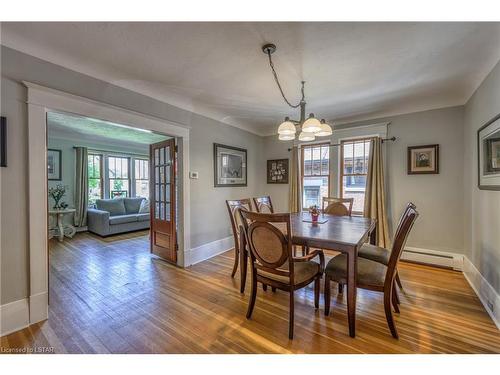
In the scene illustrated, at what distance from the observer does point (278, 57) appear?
206cm

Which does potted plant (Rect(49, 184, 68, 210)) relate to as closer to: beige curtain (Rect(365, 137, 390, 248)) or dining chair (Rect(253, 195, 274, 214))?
dining chair (Rect(253, 195, 274, 214))

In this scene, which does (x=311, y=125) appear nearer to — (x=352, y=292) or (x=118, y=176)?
(x=352, y=292)

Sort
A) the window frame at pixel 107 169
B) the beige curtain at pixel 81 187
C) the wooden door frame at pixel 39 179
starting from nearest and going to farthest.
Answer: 1. the wooden door frame at pixel 39 179
2. the beige curtain at pixel 81 187
3. the window frame at pixel 107 169

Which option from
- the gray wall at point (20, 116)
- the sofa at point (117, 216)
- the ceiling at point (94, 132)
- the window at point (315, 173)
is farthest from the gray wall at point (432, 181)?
the sofa at point (117, 216)

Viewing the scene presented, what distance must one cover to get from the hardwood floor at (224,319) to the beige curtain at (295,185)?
6.44 ft

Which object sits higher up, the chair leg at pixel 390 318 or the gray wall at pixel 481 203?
the gray wall at pixel 481 203

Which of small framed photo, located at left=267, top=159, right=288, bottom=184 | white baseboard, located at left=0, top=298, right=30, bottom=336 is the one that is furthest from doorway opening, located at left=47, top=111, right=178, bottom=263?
small framed photo, located at left=267, top=159, right=288, bottom=184

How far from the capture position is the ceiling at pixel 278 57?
1678mm

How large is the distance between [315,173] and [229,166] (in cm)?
168

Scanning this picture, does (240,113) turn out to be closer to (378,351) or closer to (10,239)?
(10,239)

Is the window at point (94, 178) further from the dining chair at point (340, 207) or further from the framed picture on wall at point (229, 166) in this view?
the dining chair at point (340, 207)

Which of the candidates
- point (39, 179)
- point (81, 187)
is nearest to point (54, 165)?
point (81, 187)

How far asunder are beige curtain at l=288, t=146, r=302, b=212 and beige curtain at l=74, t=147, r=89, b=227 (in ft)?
16.8

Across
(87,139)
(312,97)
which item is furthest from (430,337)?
(87,139)
